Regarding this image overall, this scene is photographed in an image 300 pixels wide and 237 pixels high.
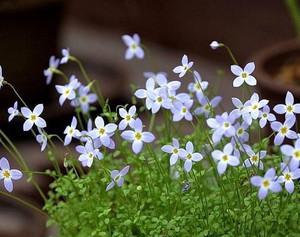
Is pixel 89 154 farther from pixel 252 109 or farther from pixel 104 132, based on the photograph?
pixel 252 109

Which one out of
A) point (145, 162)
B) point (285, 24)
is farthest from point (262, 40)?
point (145, 162)

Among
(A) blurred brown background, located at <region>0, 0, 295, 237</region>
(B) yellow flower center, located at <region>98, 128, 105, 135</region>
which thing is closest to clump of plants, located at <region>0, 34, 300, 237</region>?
(B) yellow flower center, located at <region>98, 128, 105, 135</region>

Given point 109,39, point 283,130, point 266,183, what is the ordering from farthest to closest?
1. point 109,39
2. point 283,130
3. point 266,183

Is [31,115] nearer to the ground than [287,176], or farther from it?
farther from it

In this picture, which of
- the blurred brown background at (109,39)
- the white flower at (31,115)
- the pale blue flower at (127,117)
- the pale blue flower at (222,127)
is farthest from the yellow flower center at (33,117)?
the blurred brown background at (109,39)

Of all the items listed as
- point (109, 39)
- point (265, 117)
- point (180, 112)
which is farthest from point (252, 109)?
point (109, 39)

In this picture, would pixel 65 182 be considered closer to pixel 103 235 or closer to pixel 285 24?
pixel 103 235

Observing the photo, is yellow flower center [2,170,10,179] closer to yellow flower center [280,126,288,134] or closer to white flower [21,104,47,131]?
white flower [21,104,47,131]
